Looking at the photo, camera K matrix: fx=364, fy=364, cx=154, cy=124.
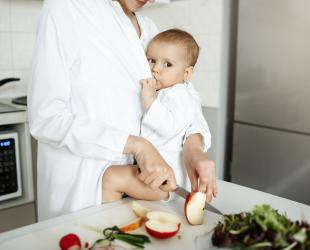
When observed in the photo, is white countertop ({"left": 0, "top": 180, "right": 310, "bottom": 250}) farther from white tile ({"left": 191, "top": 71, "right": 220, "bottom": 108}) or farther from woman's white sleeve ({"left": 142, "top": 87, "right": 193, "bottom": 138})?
white tile ({"left": 191, "top": 71, "right": 220, "bottom": 108})

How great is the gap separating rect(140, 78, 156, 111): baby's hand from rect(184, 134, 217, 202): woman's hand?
0.52ft

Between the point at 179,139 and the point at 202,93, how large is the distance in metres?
1.20

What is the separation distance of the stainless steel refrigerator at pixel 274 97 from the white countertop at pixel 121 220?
3.22 ft

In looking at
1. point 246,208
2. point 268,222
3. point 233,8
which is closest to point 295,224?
point 268,222

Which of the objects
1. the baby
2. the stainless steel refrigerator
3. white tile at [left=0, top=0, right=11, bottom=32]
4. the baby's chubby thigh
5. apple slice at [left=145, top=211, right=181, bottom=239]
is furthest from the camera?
white tile at [left=0, top=0, right=11, bottom=32]

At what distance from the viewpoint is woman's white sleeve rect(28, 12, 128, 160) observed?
0.76m

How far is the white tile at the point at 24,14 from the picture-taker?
1.97 m

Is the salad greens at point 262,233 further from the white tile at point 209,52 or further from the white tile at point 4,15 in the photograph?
the white tile at point 4,15

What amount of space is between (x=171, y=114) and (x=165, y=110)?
0.03 meters

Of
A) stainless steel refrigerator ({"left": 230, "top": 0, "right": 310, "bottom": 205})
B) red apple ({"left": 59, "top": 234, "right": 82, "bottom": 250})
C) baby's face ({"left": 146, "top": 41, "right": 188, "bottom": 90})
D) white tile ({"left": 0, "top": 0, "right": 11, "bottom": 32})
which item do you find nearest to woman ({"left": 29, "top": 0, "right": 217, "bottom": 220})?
baby's face ({"left": 146, "top": 41, "right": 188, "bottom": 90})

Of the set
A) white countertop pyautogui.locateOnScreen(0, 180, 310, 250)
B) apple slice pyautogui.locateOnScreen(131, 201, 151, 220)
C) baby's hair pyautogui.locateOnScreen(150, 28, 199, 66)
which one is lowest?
white countertop pyautogui.locateOnScreen(0, 180, 310, 250)

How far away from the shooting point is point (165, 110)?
861 millimetres

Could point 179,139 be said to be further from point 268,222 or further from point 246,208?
point 268,222

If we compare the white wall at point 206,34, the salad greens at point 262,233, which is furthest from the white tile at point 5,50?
the salad greens at point 262,233
